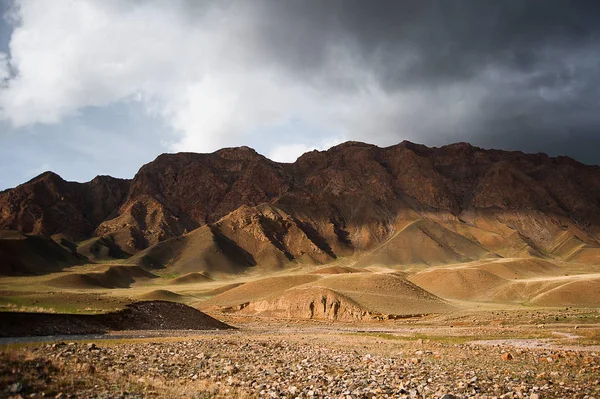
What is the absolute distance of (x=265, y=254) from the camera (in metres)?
198

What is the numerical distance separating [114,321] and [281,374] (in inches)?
1028

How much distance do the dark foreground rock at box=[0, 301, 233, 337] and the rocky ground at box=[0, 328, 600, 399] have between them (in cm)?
1232

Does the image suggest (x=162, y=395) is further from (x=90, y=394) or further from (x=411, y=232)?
(x=411, y=232)

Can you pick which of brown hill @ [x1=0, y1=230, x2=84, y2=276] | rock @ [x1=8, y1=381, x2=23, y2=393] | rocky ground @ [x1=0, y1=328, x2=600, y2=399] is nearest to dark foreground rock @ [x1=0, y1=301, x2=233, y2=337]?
rocky ground @ [x1=0, y1=328, x2=600, y2=399]

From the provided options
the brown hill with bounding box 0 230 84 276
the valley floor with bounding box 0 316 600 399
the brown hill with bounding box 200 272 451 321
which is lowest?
the brown hill with bounding box 200 272 451 321

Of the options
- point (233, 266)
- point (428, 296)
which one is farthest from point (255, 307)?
point (233, 266)

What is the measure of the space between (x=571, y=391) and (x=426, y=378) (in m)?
4.15

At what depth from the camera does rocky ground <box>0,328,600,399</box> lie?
12188mm

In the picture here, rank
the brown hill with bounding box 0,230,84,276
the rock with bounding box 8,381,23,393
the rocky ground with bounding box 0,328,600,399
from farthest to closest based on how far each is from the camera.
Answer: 1. the brown hill with bounding box 0,230,84,276
2. the rocky ground with bounding box 0,328,600,399
3. the rock with bounding box 8,381,23,393

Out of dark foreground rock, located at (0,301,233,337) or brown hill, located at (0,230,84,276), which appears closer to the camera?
dark foreground rock, located at (0,301,233,337)

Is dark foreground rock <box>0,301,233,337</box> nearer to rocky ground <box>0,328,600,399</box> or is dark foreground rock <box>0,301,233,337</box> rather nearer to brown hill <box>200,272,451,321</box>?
rocky ground <box>0,328,600,399</box>

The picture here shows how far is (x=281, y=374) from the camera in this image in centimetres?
1599

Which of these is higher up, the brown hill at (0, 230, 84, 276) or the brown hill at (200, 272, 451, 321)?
the brown hill at (0, 230, 84, 276)

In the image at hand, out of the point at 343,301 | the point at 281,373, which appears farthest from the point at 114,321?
the point at 343,301
